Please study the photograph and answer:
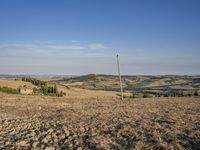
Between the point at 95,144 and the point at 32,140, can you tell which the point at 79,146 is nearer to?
the point at 95,144

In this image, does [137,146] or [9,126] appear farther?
[9,126]

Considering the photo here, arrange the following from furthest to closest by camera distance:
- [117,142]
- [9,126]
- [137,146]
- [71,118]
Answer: [71,118] < [9,126] < [117,142] < [137,146]

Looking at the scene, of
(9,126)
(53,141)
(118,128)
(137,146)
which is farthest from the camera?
(9,126)

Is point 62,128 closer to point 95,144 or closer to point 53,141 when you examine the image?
point 53,141

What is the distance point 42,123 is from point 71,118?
8.04ft

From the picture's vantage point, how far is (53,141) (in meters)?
14.3

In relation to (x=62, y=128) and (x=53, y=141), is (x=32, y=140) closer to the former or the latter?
(x=53, y=141)

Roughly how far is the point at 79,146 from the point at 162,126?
16.6ft

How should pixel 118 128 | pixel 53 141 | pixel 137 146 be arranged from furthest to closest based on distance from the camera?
1. pixel 118 128
2. pixel 53 141
3. pixel 137 146

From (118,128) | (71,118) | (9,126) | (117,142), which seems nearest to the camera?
(117,142)

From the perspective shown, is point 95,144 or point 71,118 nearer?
point 95,144

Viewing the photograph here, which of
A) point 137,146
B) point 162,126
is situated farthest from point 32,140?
point 162,126

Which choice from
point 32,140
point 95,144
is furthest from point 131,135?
point 32,140

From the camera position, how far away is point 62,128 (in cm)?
1714
